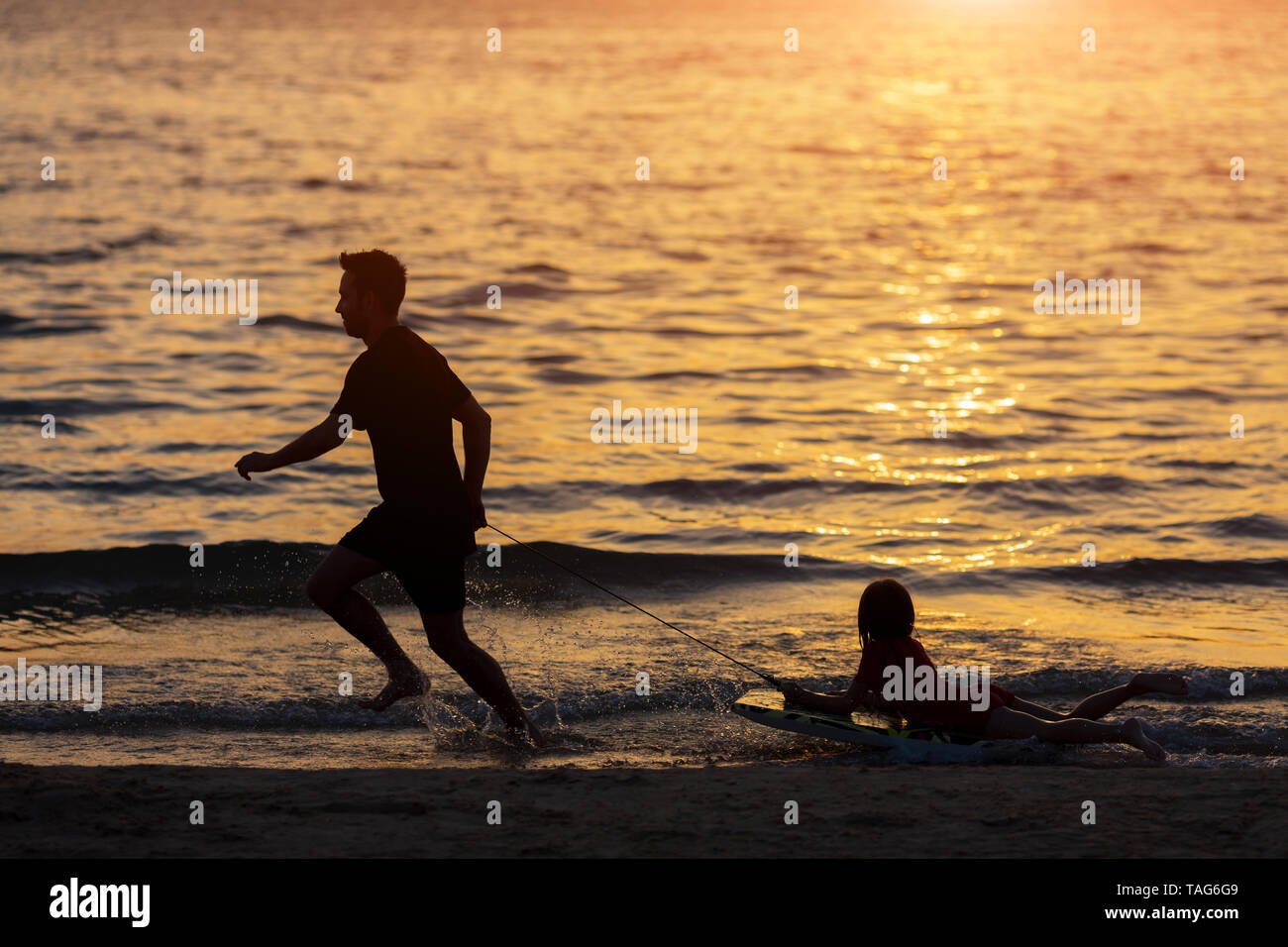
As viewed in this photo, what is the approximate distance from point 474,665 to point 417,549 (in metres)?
0.54

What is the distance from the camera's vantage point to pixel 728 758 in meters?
6.20

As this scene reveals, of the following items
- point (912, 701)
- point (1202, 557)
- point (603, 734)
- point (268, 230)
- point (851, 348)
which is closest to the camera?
point (912, 701)

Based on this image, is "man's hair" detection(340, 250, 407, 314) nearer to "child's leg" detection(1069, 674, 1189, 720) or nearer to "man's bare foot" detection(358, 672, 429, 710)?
"man's bare foot" detection(358, 672, 429, 710)

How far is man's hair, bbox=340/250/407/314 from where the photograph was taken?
571 centimetres

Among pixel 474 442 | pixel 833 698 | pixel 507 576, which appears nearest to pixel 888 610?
pixel 833 698

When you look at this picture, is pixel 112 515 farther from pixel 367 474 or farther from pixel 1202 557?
pixel 1202 557

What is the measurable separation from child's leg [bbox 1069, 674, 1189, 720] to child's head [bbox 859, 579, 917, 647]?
844mm

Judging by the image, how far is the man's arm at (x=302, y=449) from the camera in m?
5.53

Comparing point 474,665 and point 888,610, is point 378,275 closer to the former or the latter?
point 474,665

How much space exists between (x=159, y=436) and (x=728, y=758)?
289 inches

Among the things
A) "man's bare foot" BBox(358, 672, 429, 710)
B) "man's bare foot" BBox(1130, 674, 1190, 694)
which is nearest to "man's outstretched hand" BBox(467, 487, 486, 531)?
"man's bare foot" BBox(358, 672, 429, 710)

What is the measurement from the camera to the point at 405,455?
569 cm

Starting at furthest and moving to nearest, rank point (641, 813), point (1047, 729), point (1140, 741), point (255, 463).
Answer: point (1047, 729), point (1140, 741), point (255, 463), point (641, 813)
